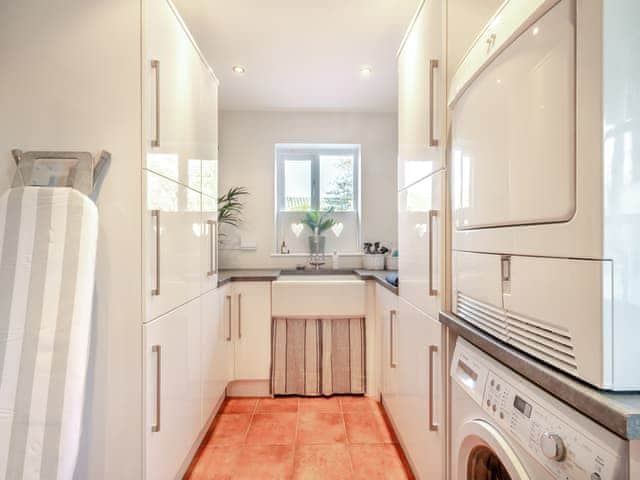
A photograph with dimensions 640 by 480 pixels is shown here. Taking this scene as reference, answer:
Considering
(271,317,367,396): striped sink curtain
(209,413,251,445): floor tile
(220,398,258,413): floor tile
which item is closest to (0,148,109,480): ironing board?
(209,413,251,445): floor tile

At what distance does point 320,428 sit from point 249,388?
70 centimetres

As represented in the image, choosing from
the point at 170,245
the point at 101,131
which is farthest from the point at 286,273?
the point at 101,131

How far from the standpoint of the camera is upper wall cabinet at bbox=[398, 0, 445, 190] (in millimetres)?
1245

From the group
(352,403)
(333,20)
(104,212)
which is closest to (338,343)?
(352,403)

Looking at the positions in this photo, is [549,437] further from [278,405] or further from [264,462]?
[278,405]

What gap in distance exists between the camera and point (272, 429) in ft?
6.73

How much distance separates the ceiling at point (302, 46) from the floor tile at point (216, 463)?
2.37 meters

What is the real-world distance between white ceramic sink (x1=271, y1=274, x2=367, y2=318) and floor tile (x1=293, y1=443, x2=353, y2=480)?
0.85 m

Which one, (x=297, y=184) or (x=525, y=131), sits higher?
(x=297, y=184)

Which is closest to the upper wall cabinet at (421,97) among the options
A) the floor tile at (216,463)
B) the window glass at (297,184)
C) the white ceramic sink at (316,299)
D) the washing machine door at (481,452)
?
the washing machine door at (481,452)

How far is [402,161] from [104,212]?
1347 mm

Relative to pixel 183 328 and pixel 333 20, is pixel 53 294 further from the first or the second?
pixel 333 20

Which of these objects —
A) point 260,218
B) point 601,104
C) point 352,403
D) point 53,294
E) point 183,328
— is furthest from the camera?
point 260,218

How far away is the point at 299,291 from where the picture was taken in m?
2.44
